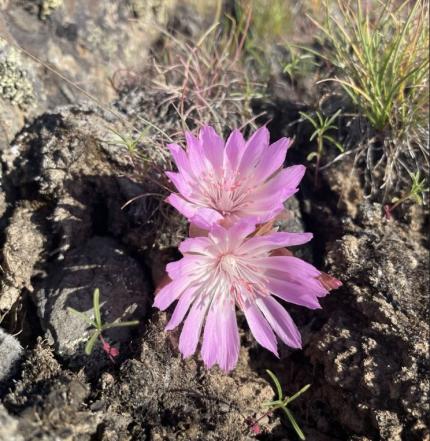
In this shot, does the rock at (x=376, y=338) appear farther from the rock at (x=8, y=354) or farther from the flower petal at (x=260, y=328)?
the rock at (x=8, y=354)

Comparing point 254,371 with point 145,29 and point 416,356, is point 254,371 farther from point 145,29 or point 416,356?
point 145,29

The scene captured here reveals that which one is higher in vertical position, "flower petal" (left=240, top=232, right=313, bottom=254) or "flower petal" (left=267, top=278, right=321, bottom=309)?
"flower petal" (left=240, top=232, right=313, bottom=254)

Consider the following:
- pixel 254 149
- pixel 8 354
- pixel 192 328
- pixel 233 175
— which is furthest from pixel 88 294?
pixel 254 149

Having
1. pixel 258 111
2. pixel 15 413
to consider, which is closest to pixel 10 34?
pixel 258 111

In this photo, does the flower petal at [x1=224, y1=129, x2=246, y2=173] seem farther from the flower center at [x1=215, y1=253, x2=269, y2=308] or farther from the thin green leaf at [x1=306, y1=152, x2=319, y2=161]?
the thin green leaf at [x1=306, y1=152, x2=319, y2=161]

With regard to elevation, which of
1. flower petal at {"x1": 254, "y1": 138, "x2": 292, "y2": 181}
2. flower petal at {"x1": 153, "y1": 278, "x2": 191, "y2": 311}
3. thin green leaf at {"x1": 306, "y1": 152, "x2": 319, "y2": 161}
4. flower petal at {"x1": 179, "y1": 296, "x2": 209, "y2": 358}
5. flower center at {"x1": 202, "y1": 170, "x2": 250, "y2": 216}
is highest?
flower petal at {"x1": 254, "y1": 138, "x2": 292, "y2": 181}

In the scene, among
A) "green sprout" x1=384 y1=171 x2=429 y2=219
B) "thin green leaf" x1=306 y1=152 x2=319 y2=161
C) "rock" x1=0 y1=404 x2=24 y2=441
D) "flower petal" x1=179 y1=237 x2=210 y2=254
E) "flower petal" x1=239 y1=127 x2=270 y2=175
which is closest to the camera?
"rock" x1=0 y1=404 x2=24 y2=441

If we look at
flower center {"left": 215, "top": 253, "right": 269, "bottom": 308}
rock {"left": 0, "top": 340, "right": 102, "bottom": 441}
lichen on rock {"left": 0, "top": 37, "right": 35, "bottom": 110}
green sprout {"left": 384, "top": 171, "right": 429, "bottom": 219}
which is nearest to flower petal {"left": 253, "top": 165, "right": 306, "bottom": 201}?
flower center {"left": 215, "top": 253, "right": 269, "bottom": 308}
